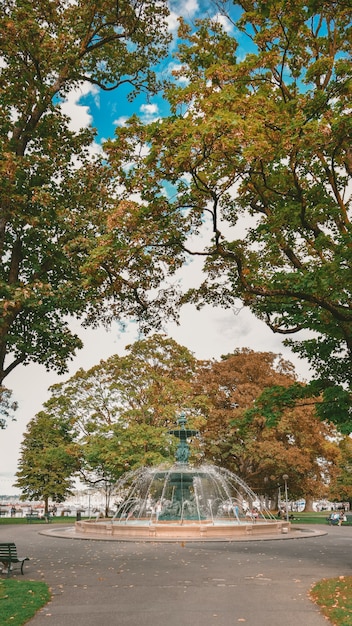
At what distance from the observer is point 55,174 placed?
16500 millimetres

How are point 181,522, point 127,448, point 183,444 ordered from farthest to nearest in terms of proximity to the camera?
point 127,448 < point 183,444 < point 181,522

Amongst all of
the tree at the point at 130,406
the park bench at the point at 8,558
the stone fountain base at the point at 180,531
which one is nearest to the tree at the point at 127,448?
the tree at the point at 130,406

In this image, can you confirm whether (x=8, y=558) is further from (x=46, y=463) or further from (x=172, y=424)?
(x=46, y=463)

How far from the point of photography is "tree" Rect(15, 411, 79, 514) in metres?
38.6

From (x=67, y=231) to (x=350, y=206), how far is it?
904cm

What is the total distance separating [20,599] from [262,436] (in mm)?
31999

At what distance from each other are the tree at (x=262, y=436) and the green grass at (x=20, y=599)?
2657 centimetres

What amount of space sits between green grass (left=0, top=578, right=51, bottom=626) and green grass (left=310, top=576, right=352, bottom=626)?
4.87 meters

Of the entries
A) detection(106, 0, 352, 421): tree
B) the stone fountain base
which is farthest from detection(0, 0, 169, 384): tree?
the stone fountain base

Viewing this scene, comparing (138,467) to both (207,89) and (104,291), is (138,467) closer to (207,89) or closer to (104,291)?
(104,291)

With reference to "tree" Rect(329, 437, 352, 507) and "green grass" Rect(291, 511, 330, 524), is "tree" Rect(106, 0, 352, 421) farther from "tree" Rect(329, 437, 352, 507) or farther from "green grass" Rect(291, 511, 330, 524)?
"tree" Rect(329, 437, 352, 507)

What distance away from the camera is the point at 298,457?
37.8m

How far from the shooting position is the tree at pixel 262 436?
38.1 meters

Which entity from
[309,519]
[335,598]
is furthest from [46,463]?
[335,598]
